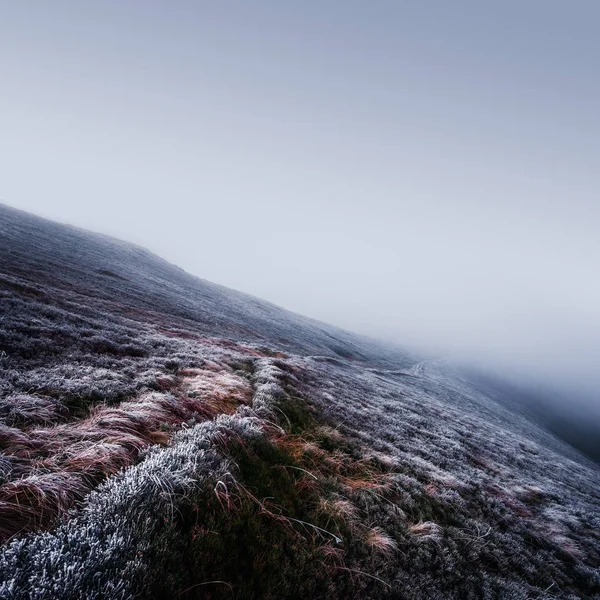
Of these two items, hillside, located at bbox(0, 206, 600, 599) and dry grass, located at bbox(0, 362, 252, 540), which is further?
dry grass, located at bbox(0, 362, 252, 540)

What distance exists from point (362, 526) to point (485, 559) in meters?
3.33

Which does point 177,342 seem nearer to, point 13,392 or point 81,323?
point 81,323

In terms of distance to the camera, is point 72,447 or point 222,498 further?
point 72,447

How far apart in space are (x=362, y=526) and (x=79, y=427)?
Answer: 17.8 ft

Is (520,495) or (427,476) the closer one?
(427,476)

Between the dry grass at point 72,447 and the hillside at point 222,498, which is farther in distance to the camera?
the dry grass at point 72,447

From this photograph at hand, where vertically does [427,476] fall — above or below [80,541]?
below

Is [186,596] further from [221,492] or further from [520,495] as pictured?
[520,495]

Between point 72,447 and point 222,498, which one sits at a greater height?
point 222,498

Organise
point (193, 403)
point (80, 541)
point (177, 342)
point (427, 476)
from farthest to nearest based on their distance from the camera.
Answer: point (177, 342)
point (427, 476)
point (193, 403)
point (80, 541)

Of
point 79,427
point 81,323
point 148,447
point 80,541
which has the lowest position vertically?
point 81,323

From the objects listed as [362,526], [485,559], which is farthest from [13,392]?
[485,559]

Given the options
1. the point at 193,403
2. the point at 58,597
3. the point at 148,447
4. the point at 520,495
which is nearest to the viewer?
the point at 58,597

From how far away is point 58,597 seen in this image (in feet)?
7.25
